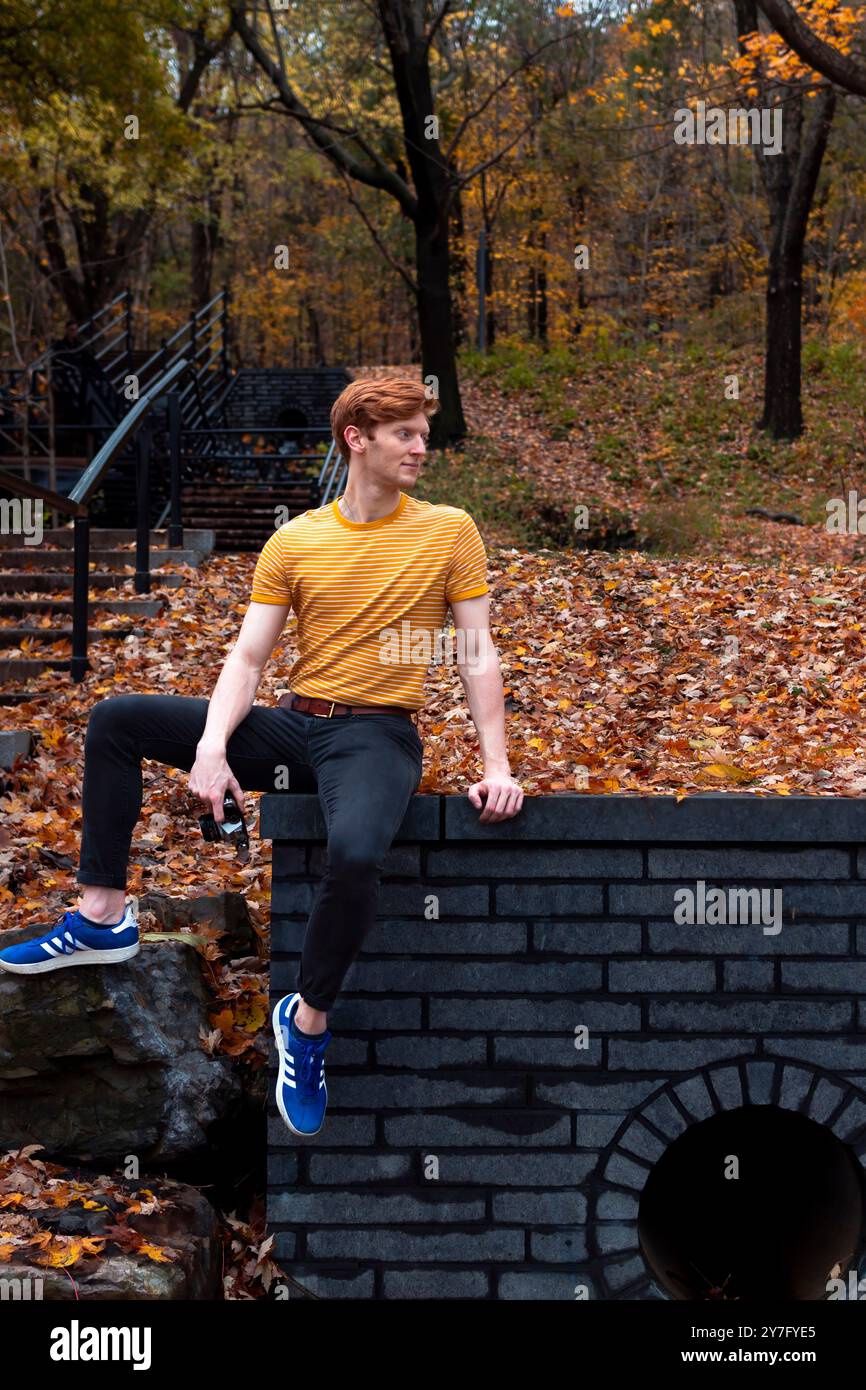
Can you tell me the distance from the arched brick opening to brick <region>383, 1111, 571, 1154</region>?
0.62 ft

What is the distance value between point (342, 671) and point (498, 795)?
57 cm

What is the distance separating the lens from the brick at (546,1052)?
13.5 ft

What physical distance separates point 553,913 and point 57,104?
13455mm

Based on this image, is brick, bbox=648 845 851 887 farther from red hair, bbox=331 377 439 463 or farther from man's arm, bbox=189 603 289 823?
red hair, bbox=331 377 439 463

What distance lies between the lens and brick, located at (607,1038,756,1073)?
4.14m

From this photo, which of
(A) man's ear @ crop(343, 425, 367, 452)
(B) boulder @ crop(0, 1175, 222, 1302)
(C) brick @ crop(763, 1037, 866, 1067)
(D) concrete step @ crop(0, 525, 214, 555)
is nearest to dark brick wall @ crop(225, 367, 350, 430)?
(D) concrete step @ crop(0, 525, 214, 555)

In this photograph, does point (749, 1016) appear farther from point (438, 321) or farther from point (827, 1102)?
point (438, 321)

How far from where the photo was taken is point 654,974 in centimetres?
412

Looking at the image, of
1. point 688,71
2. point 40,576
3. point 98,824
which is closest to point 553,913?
point 98,824

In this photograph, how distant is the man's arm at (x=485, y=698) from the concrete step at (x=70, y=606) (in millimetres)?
5495

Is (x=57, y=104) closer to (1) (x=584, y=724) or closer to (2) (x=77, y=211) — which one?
(2) (x=77, y=211)

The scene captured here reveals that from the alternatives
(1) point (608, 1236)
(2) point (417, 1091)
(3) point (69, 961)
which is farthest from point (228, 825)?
(1) point (608, 1236)

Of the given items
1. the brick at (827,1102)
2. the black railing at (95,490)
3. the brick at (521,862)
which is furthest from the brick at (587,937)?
the black railing at (95,490)

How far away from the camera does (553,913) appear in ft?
13.4
